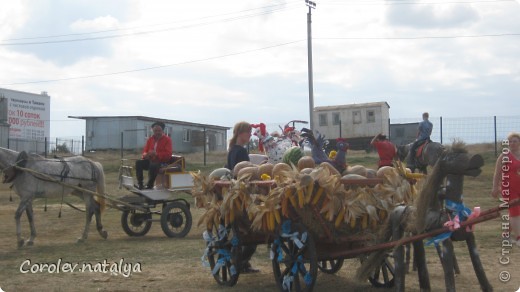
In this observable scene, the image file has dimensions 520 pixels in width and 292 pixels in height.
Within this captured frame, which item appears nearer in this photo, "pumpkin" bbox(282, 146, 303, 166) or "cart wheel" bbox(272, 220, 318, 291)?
"cart wheel" bbox(272, 220, 318, 291)

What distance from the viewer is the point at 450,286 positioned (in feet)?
16.6

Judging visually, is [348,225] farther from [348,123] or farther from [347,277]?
[348,123]

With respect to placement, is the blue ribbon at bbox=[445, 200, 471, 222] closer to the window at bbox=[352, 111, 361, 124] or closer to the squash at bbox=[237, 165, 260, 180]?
the squash at bbox=[237, 165, 260, 180]

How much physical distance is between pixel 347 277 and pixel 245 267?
131cm

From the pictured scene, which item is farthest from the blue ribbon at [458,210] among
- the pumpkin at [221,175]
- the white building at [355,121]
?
the white building at [355,121]

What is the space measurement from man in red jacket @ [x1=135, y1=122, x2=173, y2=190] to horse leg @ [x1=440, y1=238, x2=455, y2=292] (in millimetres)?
8111

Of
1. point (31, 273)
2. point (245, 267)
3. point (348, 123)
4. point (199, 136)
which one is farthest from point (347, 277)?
point (199, 136)

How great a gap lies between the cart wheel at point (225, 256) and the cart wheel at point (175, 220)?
16.6ft

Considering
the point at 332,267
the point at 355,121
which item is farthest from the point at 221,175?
the point at 355,121

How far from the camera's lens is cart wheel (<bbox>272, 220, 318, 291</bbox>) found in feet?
20.0

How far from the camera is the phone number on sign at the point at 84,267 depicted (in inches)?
336

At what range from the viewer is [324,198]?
5.88 meters

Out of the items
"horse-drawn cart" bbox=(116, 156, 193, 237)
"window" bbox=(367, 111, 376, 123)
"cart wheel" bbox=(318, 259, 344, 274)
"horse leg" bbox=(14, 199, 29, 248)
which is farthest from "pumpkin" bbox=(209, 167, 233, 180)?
"window" bbox=(367, 111, 376, 123)

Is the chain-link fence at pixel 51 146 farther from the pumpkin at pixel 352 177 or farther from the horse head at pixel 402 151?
the pumpkin at pixel 352 177
